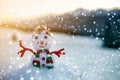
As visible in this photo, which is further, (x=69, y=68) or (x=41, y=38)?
(x=69, y=68)

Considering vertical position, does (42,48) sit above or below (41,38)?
below

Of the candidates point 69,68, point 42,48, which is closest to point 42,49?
point 42,48

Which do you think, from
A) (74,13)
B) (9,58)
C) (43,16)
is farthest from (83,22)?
(9,58)

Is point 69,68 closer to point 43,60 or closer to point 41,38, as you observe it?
point 43,60

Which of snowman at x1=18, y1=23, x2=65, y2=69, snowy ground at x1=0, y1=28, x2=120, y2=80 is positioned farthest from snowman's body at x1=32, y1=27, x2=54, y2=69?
snowy ground at x1=0, y1=28, x2=120, y2=80

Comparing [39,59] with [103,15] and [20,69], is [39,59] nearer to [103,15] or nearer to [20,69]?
[20,69]

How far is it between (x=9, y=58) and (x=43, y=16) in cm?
607

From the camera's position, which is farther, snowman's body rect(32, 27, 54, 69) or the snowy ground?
snowman's body rect(32, 27, 54, 69)

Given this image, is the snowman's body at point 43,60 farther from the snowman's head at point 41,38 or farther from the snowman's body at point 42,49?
the snowman's head at point 41,38

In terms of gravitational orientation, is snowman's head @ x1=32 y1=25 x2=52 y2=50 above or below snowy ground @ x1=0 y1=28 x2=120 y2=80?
above

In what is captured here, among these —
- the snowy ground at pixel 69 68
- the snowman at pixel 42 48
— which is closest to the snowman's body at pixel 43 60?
the snowman at pixel 42 48

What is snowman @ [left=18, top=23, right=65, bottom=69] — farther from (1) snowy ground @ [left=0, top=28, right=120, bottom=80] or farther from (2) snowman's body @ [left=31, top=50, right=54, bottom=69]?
(1) snowy ground @ [left=0, top=28, right=120, bottom=80]

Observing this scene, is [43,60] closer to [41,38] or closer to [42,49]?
[42,49]

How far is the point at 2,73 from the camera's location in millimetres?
5918
